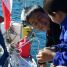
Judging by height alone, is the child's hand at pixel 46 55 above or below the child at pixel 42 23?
below

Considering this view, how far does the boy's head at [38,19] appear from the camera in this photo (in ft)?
4.68

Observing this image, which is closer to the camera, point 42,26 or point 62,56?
point 62,56

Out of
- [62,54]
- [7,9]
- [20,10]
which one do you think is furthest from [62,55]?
[20,10]

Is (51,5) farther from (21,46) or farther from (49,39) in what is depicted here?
(21,46)

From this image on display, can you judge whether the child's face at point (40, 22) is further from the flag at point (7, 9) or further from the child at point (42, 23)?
the flag at point (7, 9)

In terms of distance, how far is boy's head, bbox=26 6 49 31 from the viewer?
4.68ft

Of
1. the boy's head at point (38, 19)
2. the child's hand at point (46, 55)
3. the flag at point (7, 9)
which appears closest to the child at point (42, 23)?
the boy's head at point (38, 19)

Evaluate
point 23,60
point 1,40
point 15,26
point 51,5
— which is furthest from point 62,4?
point 15,26

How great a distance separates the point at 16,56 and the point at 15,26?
1.18 feet

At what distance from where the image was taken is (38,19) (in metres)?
1.44

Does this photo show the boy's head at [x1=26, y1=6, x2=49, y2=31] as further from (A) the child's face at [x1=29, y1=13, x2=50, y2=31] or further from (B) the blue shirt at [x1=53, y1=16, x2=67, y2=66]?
(B) the blue shirt at [x1=53, y1=16, x2=67, y2=66]

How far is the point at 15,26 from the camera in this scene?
8.47 ft

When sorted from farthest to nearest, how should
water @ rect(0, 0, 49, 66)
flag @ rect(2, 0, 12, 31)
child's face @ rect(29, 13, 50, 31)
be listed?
water @ rect(0, 0, 49, 66), flag @ rect(2, 0, 12, 31), child's face @ rect(29, 13, 50, 31)

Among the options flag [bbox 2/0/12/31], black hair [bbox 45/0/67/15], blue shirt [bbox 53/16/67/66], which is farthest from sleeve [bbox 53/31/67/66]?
flag [bbox 2/0/12/31]
